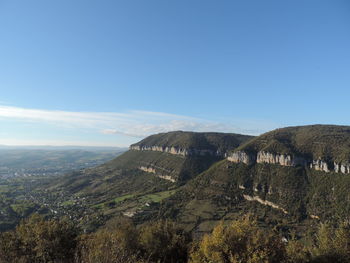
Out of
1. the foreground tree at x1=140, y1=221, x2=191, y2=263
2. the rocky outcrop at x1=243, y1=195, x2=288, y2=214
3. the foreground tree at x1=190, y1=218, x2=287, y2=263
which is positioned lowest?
the rocky outcrop at x1=243, y1=195, x2=288, y2=214

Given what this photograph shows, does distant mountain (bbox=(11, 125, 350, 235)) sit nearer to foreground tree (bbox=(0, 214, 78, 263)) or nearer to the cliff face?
the cliff face

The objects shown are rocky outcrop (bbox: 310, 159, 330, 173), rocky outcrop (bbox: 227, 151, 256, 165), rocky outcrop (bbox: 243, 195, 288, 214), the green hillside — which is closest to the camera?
rocky outcrop (bbox: 243, 195, 288, 214)

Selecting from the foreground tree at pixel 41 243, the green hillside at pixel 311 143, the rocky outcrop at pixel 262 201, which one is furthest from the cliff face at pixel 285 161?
the foreground tree at pixel 41 243

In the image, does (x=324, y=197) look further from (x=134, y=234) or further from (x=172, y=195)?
(x=134, y=234)

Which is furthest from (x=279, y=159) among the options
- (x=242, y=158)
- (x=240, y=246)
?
(x=240, y=246)

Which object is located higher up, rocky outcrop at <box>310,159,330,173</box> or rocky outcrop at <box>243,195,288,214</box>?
rocky outcrop at <box>310,159,330,173</box>

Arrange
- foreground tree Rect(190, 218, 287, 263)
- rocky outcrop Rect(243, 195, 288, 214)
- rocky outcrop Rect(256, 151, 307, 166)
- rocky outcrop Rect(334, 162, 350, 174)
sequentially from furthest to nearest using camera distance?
rocky outcrop Rect(256, 151, 307, 166), rocky outcrop Rect(243, 195, 288, 214), rocky outcrop Rect(334, 162, 350, 174), foreground tree Rect(190, 218, 287, 263)

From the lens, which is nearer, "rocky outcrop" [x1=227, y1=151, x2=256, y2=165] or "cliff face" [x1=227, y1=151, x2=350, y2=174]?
"cliff face" [x1=227, y1=151, x2=350, y2=174]

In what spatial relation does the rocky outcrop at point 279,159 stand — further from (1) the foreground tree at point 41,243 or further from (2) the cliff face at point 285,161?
(1) the foreground tree at point 41,243

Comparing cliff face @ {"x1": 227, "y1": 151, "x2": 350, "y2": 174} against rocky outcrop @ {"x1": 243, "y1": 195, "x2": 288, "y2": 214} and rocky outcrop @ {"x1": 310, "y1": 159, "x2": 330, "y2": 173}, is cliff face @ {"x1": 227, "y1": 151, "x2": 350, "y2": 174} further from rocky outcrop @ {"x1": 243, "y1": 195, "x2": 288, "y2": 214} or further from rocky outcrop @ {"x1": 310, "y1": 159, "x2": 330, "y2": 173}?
rocky outcrop @ {"x1": 243, "y1": 195, "x2": 288, "y2": 214}

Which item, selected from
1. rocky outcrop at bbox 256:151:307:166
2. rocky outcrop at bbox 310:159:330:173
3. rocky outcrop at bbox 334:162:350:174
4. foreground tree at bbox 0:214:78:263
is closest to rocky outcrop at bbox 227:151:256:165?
rocky outcrop at bbox 256:151:307:166
